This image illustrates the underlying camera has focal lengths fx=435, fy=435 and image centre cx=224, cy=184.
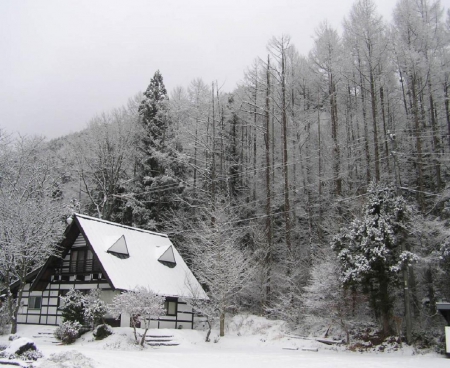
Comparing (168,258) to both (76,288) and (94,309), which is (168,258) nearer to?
(76,288)

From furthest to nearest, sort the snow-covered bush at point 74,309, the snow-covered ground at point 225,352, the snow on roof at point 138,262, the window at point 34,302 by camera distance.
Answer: the window at point 34,302, the snow on roof at point 138,262, the snow-covered bush at point 74,309, the snow-covered ground at point 225,352

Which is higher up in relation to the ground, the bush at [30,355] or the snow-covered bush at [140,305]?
the snow-covered bush at [140,305]

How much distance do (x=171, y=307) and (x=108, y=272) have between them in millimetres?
5652

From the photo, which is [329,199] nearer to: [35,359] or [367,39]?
[367,39]

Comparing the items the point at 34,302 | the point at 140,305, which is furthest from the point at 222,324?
the point at 34,302

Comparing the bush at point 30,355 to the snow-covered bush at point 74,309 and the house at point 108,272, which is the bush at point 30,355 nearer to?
the snow-covered bush at point 74,309

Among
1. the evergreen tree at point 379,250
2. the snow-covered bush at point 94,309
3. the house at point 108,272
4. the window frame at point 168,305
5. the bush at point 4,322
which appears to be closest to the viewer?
the evergreen tree at point 379,250

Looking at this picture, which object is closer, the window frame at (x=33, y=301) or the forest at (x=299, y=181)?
the forest at (x=299, y=181)

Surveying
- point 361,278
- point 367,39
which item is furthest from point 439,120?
point 361,278

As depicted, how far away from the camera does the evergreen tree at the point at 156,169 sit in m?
35.9

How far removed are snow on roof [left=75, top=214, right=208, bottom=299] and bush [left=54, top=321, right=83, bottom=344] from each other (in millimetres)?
2758

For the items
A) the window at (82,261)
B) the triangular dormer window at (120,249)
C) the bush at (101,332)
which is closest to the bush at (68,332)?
the bush at (101,332)

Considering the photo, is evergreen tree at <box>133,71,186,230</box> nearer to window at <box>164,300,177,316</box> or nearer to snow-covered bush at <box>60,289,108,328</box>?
window at <box>164,300,177,316</box>

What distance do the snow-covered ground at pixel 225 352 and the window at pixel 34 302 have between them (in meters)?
1.38
